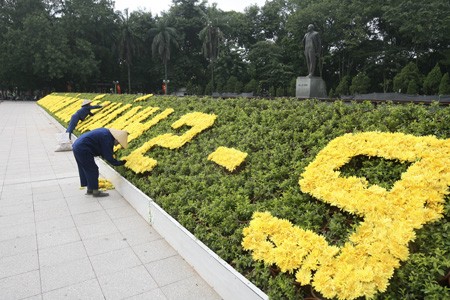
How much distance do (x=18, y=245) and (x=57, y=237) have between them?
1.36 feet

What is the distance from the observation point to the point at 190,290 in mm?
3088

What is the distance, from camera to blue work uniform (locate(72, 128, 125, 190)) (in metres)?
5.51

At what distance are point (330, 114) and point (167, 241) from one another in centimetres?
269

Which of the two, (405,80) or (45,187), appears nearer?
(45,187)

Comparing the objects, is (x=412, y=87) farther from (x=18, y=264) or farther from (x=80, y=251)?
(x=18, y=264)

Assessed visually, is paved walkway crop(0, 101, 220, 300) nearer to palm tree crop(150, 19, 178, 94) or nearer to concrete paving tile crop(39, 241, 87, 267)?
concrete paving tile crop(39, 241, 87, 267)

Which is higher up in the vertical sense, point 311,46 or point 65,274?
point 311,46

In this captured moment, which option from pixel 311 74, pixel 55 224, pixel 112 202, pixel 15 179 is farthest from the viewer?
pixel 311 74

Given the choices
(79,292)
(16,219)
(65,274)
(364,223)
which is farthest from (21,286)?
(364,223)

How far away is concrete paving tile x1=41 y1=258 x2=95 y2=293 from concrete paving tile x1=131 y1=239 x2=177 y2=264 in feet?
1.74

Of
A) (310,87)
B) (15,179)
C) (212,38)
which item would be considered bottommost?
(15,179)

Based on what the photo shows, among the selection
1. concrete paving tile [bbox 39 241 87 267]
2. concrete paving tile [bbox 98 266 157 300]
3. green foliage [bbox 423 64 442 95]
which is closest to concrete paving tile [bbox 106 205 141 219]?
concrete paving tile [bbox 39 241 87 267]

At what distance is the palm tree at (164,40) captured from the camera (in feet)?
131

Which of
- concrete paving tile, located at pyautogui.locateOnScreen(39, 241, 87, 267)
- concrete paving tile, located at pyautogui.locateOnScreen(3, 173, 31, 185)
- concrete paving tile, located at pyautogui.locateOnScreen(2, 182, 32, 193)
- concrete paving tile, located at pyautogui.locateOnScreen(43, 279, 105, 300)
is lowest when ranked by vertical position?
concrete paving tile, located at pyautogui.locateOnScreen(43, 279, 105, 300)
